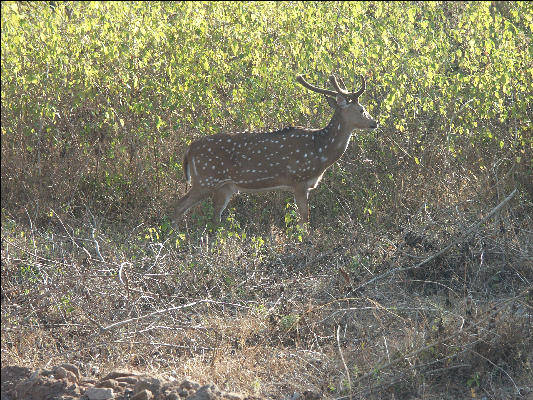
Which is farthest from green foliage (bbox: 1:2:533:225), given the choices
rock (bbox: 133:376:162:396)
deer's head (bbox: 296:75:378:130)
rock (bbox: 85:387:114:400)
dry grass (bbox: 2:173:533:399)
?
rock (bbox: 85:387:114:400)

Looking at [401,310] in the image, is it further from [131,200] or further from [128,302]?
[131,200]

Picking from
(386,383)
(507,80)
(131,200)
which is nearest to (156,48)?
(131,200)

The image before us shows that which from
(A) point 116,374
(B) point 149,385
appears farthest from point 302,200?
(B) point 149,385

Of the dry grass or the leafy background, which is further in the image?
the leafy background

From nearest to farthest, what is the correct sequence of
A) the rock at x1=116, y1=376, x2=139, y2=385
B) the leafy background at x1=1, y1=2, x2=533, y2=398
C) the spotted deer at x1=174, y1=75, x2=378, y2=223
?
the rock at x1=116, y1=376, x2=139, y2=385 → the leafy background at x1=1, y1=2, x2=533, y2=398 → the spotted deer at x1=174, y1=75, x2=378, y2=223

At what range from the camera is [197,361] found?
254 inches

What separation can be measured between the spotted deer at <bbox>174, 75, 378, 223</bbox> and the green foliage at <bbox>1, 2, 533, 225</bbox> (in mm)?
327

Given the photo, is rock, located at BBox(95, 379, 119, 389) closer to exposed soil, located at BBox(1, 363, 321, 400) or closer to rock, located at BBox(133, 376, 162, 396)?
exposed soil, located at BBox(1, 363, 321, 400)

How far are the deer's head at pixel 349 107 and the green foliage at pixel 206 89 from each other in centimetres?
24

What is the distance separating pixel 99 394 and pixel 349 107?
18.3 ft

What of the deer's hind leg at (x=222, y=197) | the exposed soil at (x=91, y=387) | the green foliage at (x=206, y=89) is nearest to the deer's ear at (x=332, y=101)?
the green foliage at (x=206, y=89)

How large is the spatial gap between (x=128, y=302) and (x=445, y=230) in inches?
125

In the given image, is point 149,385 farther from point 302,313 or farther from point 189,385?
point 302,313

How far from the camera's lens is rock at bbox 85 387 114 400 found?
5.55 m
